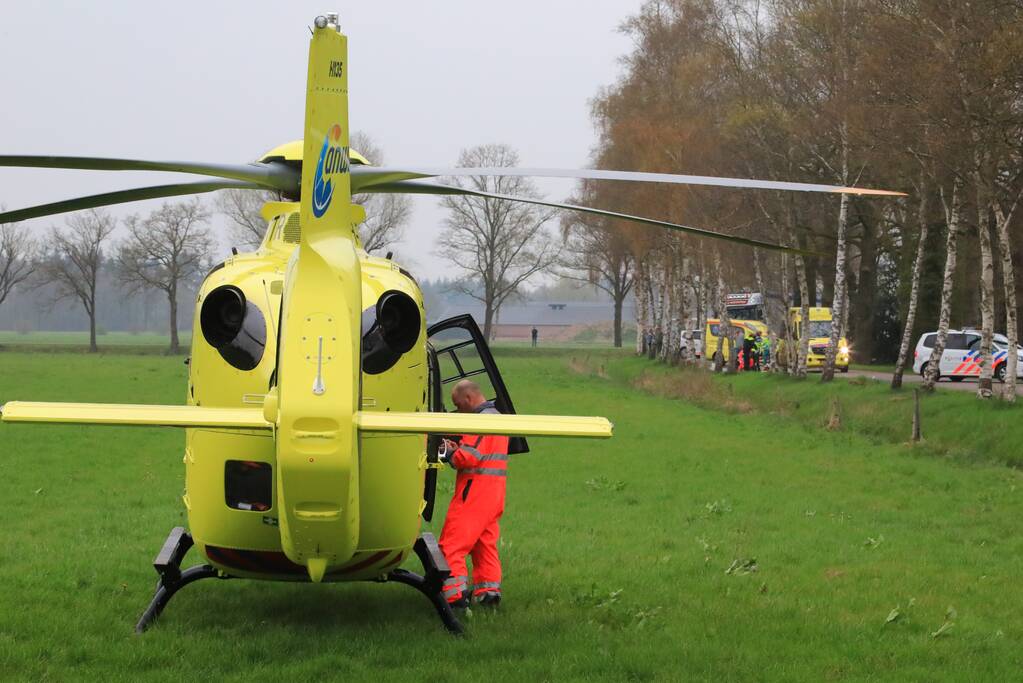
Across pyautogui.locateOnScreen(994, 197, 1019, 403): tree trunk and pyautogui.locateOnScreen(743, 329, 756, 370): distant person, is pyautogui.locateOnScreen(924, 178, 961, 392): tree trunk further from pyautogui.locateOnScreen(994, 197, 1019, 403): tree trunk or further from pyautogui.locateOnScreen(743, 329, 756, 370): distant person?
pyautogui.locateOnScreen(743, 329, 756, 370): distant person

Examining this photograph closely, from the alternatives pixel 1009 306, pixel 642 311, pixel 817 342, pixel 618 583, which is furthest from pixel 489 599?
pixel 642 311

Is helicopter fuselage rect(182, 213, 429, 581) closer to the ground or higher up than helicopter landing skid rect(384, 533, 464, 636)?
higher up

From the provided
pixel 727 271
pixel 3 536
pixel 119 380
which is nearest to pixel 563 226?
→ pixel 727 271

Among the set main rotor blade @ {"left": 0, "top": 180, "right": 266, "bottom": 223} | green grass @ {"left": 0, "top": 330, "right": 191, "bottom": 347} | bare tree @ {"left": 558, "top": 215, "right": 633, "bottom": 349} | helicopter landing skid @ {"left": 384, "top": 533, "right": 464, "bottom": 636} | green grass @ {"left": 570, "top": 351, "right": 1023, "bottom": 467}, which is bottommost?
green grass @ {"left": 0, "top": 330, "right": 191, "bottom": 347}

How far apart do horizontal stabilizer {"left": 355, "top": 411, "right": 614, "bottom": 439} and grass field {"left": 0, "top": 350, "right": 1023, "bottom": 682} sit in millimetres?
2084

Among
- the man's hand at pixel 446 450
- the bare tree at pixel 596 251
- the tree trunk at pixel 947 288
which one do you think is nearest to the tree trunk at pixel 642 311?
the bare tree at pixel 596 251

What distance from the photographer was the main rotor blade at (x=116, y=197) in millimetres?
6406

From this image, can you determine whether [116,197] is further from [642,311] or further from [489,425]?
[642,311]

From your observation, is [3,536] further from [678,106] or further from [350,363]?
[678,106]

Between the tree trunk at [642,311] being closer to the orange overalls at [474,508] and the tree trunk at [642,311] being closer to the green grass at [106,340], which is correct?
the green grass at [106,340]

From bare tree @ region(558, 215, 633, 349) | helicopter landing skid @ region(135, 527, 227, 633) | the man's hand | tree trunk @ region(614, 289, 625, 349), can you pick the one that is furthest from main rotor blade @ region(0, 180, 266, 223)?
tree trunk @ region(614, 289, 625, 349)

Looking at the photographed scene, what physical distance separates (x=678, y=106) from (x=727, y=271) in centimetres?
765

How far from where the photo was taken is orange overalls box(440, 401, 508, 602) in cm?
885

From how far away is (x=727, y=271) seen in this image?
47969mm
